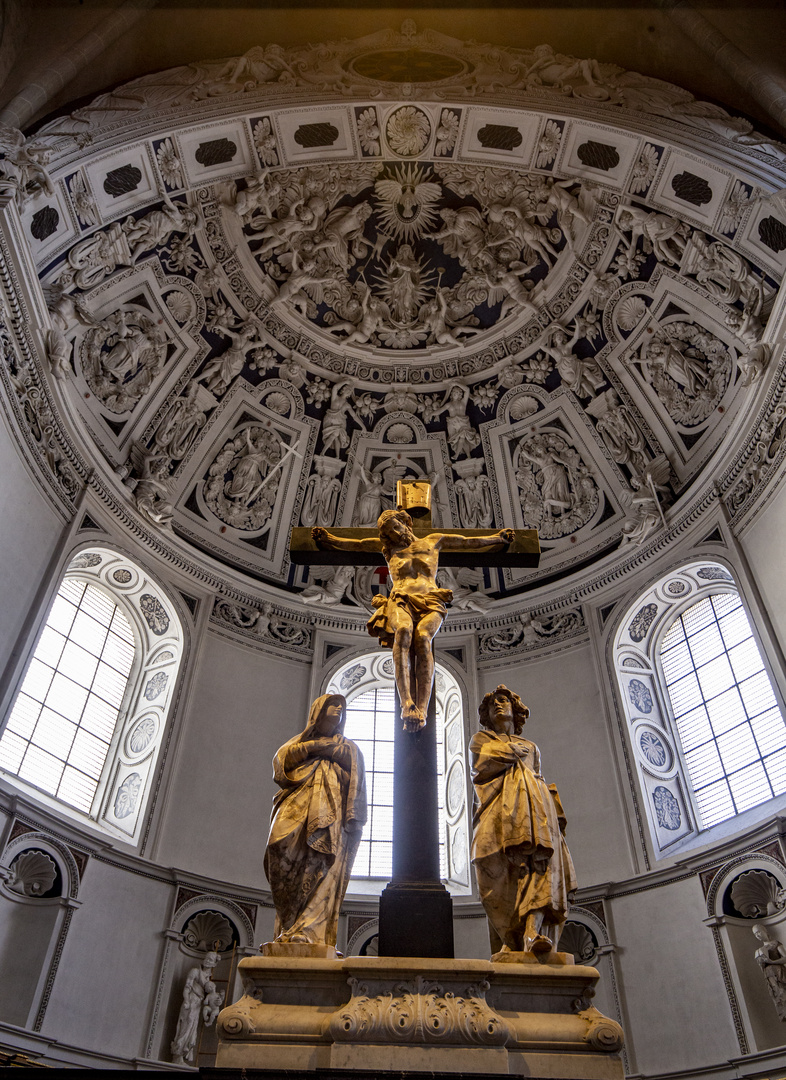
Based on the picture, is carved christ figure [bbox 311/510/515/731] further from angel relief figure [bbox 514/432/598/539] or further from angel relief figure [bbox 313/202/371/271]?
angel relief figure [bbox 313/202/371/271]

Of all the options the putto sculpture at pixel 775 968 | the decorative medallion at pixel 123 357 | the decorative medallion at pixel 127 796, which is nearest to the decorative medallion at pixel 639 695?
Result: the putto sculpture at pixel 775 968

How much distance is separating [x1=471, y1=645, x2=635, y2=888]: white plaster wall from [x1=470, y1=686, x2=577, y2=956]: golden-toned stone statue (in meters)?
7.68

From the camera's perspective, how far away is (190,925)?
1234 centimetres

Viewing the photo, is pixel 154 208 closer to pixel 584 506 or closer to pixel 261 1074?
pixel 584 506

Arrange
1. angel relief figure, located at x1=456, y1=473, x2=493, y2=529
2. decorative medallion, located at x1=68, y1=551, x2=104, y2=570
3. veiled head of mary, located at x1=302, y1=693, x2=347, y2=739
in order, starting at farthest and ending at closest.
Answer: angel relief figure, located at x1=456, y1=473, x2=493, y2=529 < decorative medallion, located at x1=68, y1=551, x2=104, y2=570 < veiled head of mary, located at x1=302, y1=693, x2=347, y2=739

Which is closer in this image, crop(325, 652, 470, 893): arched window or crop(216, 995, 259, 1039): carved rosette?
crop(216, 995, 259, 1039): carved rosette

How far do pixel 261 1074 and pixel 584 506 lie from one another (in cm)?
1404

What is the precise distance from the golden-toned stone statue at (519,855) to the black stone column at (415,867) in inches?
12.1

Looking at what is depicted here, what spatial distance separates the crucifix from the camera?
17.0 ft

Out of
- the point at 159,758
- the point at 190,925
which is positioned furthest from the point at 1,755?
the point at 190,925

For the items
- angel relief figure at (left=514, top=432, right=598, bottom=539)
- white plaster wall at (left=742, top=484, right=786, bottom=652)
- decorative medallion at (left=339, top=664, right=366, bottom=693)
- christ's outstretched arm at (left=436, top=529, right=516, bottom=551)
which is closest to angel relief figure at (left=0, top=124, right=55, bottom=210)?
christ's outstretched arm at (left=436, top=529, right=516, bottom=551)

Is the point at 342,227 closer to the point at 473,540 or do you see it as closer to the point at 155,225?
the point at 155,225

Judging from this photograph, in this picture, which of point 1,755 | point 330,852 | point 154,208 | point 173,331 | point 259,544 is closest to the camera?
point 330,852

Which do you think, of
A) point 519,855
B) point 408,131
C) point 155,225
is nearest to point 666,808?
point 519,855
